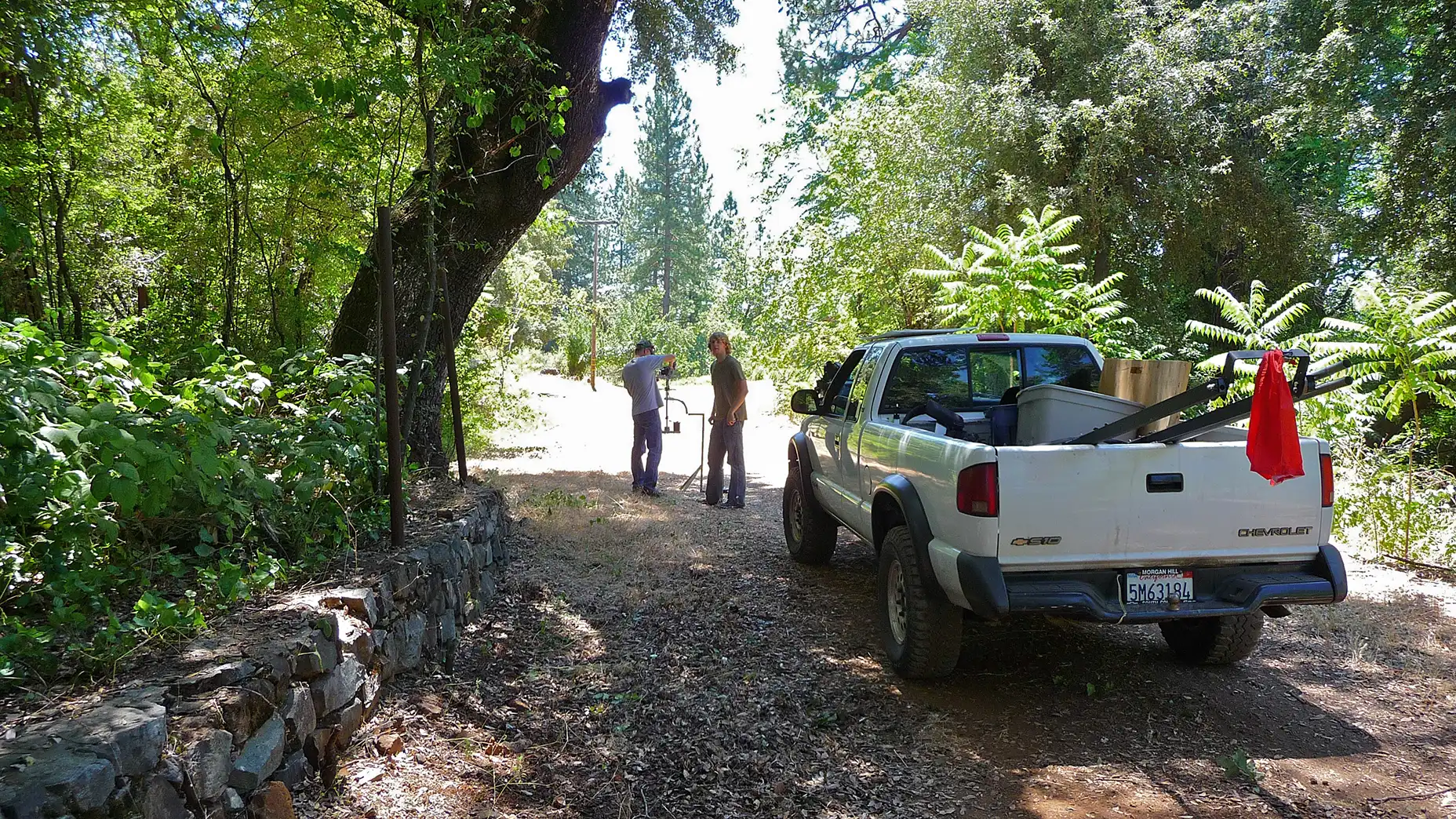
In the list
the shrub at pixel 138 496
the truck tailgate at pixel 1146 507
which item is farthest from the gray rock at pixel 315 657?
the truck tailgate at pixel 1146 507

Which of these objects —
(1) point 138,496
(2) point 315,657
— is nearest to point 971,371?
(2) point 315,657

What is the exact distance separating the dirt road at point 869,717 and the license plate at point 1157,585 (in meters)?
0.63

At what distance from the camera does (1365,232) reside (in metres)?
13.6

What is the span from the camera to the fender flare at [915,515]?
171 inches

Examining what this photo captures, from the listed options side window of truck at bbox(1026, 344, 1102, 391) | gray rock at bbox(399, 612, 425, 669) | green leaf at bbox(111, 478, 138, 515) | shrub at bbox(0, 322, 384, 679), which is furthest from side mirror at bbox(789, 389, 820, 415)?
green leaf at bbox(111, 478, 138, 515)

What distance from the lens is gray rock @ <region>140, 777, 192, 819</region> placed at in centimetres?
226

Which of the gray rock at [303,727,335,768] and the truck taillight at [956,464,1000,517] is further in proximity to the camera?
the truck taillight at [956,464,1000,517]

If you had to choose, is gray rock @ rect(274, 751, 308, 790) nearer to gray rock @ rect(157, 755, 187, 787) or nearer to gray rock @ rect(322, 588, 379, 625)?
gray rock @ rect(157, 755, 187, 787)

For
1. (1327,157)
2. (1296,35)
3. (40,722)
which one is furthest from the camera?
(1327,157)

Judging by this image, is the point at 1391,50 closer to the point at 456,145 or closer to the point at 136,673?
the point at 456,145

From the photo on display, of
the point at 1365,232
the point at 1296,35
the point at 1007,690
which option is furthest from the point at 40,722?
the point at 1296,35

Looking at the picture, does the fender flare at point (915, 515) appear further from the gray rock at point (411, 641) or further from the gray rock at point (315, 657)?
the gray rock at point (315, 657)

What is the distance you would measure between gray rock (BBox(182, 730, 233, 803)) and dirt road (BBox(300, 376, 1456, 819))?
21.0 inches

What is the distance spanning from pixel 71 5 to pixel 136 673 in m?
4.51
